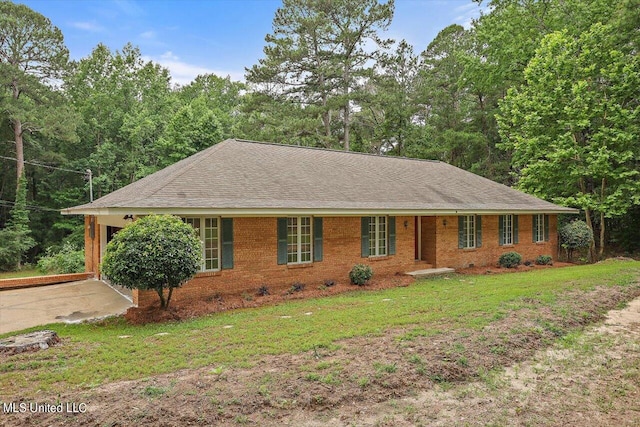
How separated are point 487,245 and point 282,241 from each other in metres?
9.48

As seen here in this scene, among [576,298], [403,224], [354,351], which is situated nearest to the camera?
[354,351]

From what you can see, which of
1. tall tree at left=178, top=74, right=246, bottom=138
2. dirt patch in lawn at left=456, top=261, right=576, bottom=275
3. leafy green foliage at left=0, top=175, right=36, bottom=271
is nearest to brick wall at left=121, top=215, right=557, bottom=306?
dirt patch in lawn at left=456, top=261, right=576, bottom=275

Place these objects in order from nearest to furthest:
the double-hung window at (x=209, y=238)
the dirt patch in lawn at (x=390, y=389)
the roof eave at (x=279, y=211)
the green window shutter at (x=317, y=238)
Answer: the dirt patch in lawn at (x=390, y=389), the roof eave at (x=279, y=211), the double-hung window at (x=209, y=238), the green window shutter at (x=317, y=238)

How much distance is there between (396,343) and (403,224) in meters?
8.38

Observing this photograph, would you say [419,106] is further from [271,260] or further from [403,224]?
[271,260]

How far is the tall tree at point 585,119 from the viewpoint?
56.4 ft

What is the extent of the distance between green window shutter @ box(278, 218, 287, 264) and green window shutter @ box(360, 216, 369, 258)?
2.93 meters

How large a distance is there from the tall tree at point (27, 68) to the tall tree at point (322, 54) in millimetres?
14048

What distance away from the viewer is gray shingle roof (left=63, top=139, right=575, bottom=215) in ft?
31.4

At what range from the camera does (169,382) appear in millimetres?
4570

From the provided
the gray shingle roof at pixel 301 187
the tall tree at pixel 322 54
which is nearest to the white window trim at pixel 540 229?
the gray shingle roof at pixel 301 187

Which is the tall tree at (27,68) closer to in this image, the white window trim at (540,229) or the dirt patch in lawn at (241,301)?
the dirt patch in lawn at (241,301)

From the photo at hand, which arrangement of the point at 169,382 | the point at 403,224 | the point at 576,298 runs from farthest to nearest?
the point at 403,224 < the point at 576,298 < the point at 169,382

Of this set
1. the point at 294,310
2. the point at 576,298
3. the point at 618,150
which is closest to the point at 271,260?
the point at 294,310
